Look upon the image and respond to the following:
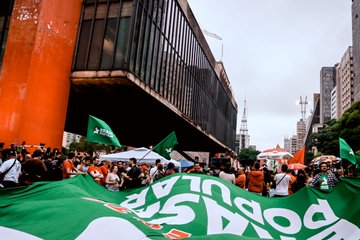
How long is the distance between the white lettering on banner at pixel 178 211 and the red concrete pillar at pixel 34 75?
1231 centimetres

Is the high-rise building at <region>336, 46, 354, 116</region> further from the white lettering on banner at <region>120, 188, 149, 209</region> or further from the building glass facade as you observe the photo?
the white lettering on banner at <region>120, 188, 149, 209</region>

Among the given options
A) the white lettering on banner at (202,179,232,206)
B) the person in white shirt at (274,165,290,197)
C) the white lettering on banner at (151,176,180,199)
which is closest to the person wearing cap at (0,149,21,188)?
the white lettering on banner at (151,176,180,199)

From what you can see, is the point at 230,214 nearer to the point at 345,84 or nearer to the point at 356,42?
the point at 356,42

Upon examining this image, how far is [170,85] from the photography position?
985 inches

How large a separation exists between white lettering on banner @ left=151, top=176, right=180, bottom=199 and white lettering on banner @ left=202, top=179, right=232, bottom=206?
0.57 meters

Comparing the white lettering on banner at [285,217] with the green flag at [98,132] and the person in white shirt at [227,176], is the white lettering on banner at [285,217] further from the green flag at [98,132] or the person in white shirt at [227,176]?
the green flag at [98,132]

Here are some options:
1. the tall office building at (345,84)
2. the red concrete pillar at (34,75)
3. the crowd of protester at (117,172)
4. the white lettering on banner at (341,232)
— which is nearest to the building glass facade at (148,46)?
the red concrete pillar at (34,75)

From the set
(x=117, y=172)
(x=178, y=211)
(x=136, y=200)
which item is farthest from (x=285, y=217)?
(x=117, y=172)

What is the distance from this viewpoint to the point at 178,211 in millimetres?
4715

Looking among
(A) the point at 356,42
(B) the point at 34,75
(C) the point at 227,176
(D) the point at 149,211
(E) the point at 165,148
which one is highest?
(A) the point at 356,42

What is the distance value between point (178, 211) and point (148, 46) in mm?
16897

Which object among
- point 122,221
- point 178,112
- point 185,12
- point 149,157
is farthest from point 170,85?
point 122,221

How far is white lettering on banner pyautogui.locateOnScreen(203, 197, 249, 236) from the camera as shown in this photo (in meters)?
4.40

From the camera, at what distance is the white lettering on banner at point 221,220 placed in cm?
440
